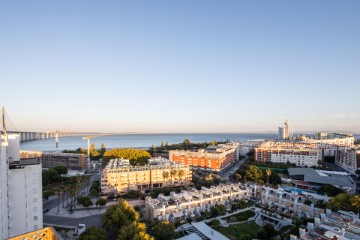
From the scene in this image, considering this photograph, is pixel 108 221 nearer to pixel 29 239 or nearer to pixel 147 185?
pixel 29 239

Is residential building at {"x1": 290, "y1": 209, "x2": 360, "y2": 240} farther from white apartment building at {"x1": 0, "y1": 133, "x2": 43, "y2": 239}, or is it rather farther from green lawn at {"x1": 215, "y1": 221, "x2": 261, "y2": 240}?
white apartment building at {"x1": 0, "y1": 133, "x2": 43, "y2": 239}

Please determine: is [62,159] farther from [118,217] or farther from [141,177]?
[118,217]

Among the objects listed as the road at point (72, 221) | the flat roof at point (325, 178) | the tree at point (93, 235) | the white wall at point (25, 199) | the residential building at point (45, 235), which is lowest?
the road at point (72, 221)

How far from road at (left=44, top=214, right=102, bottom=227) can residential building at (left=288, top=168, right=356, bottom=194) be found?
15.4 m

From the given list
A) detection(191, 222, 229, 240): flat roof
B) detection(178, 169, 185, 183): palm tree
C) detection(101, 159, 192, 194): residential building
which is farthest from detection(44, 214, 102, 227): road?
detection(178, 169, 185, 183): palm tree

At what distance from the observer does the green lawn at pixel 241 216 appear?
12.2 meters

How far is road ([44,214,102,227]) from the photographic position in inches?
475

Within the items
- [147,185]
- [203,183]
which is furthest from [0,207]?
[203,183]

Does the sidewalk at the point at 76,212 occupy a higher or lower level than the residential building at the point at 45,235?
lower

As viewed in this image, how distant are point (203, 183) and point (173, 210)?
7.15m

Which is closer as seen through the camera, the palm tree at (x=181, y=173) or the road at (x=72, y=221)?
the road at (x=72, y=221)

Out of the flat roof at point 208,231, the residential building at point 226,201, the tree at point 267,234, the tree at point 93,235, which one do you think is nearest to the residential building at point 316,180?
the residential building at point 226,201

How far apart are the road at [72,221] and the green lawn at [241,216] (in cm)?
645

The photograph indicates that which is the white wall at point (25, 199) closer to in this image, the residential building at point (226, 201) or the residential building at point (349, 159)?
the residential building at point (226, 201)
